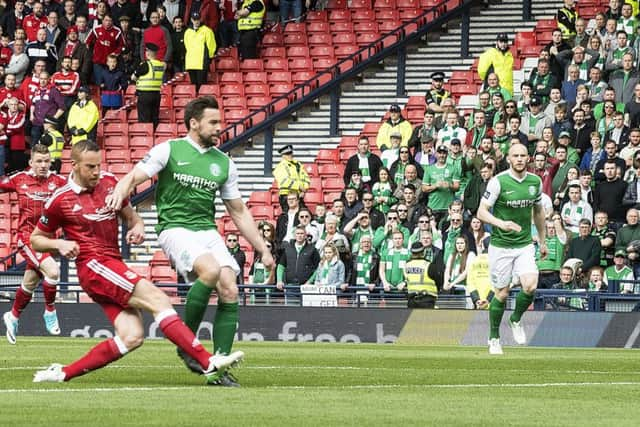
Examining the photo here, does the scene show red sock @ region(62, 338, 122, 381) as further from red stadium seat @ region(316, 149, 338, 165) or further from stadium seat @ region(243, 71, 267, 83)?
stadium seat @ region(243, 71, 267, 83)

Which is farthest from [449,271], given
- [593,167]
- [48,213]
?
[48,213]

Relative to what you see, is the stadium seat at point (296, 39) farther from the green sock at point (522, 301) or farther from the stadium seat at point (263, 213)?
the green sock at point (522, 301)

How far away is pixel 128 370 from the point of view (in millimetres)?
12961

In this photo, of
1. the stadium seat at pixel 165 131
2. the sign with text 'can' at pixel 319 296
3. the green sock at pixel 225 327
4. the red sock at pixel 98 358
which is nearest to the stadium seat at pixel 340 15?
the stadium seat at pixel 165 131

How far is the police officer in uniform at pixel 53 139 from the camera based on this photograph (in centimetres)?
3028

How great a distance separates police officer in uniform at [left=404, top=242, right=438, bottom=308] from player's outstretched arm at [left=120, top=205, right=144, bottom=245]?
11.9m

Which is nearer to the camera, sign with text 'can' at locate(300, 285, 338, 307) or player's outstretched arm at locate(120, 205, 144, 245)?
player's outstretched arm at locate(120, 205, 144, 245)

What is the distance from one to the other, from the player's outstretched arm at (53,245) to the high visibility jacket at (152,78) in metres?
19.9

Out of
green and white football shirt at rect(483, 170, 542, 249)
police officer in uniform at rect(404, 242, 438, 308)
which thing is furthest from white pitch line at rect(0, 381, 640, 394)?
police officer in uniform at rect(404, 242, 438, 308)

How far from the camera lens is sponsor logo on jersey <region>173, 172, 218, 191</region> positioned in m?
11.8

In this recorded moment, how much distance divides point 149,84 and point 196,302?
65.2ft

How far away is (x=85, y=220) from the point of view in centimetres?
1123

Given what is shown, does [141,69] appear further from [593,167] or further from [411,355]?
[411,355]

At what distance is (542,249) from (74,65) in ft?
52.9
